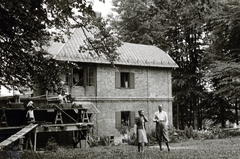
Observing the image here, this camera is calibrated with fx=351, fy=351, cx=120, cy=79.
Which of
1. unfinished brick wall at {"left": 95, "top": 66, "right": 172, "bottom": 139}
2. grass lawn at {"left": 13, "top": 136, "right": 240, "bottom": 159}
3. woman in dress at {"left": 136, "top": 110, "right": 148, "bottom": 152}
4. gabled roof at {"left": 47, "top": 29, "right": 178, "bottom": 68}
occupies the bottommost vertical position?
grass lawn at {"left": 13, "top": 136, "right": 240, "bottom": 159}

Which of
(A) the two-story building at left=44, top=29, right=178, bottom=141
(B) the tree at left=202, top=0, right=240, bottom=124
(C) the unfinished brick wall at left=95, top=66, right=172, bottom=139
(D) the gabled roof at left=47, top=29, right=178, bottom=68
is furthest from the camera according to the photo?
(B) the tree at left=202, top=0, right=240, bottom=124

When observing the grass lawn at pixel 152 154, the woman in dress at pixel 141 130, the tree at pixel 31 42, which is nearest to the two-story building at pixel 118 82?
the grass lawn at pixel 152 154

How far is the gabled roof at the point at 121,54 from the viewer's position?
24.2m

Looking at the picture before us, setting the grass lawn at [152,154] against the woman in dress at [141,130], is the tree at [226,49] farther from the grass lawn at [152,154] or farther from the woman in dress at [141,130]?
the woman in dress at [141,130]

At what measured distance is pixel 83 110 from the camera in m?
22.0

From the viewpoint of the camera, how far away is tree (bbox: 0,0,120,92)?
9789 mm

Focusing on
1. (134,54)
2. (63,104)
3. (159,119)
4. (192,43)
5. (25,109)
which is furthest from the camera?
(192,43)

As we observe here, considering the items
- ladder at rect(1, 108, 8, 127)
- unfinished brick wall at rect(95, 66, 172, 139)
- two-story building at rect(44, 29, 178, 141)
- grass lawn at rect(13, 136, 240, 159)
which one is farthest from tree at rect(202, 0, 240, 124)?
ladder at rect(1, 108, 8, 127)

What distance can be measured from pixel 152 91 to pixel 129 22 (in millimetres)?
10872

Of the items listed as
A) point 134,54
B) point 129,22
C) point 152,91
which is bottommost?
point 152,91

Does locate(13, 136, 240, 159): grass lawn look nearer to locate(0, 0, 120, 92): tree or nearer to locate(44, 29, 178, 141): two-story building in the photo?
locate(0, 0, 120, 92): tree

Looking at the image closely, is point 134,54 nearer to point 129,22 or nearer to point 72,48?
Answer: point 72,48

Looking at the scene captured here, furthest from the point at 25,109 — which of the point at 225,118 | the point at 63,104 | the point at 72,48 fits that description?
the point at 225,118

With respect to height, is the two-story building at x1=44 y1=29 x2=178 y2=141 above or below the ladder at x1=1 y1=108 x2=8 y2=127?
above
